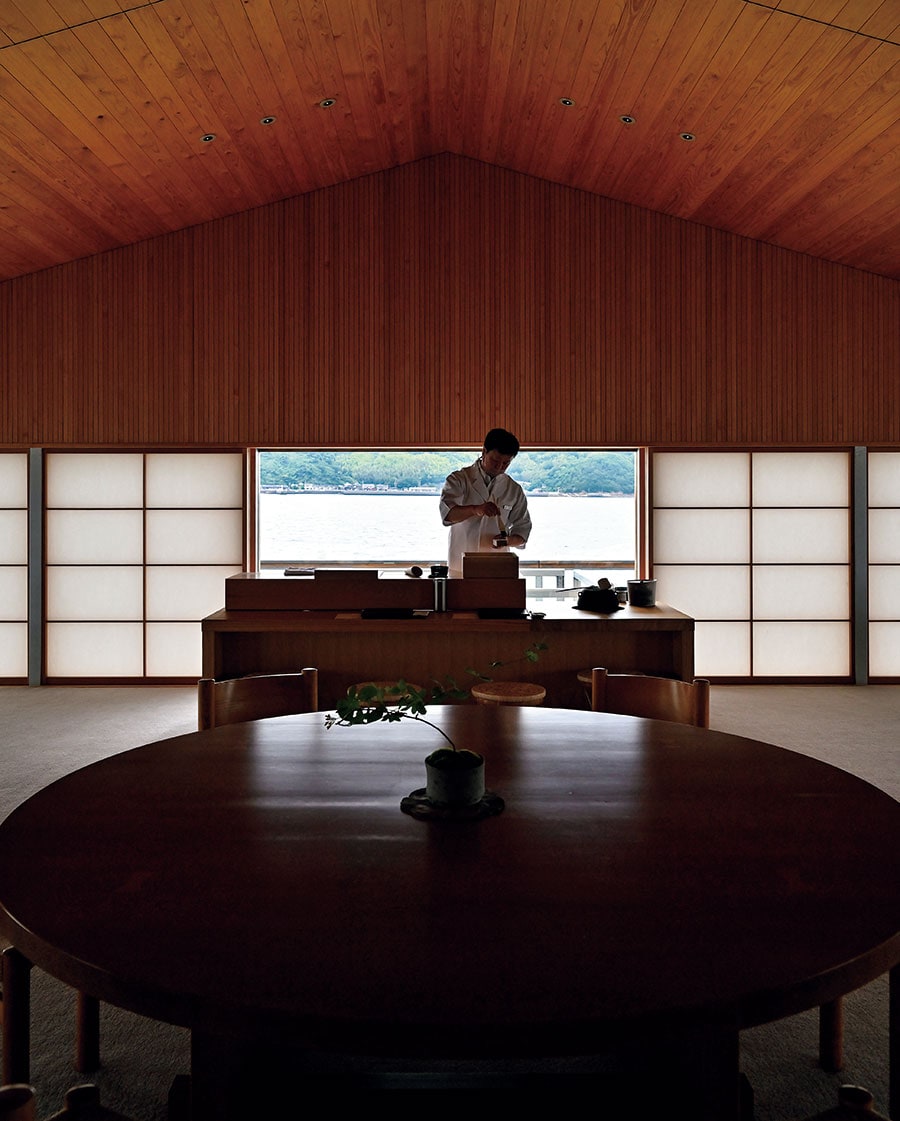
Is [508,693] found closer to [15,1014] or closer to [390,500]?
[15,1014]

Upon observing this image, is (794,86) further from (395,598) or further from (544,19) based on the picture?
(395,598)

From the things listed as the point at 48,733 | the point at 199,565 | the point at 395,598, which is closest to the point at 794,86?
the point at 395,598

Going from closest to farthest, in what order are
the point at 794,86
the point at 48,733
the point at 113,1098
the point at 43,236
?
the point at 113,1098 < the point at 794,86 < the point at 48,733 < the point at 43,236

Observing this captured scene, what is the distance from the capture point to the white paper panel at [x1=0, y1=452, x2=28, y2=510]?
225 inches

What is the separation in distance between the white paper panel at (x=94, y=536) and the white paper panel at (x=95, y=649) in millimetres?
496

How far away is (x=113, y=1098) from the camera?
1600 mm

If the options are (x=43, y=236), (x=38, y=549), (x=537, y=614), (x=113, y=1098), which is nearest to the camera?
(x=113, y=1098)

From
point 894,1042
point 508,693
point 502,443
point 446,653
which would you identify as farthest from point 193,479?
point 894,1042

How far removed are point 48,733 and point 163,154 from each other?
3422 millimetres

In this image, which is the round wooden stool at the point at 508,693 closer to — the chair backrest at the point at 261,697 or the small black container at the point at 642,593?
the small black container at the point at 642,593

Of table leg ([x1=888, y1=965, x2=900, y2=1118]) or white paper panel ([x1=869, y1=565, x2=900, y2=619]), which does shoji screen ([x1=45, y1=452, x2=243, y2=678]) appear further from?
table leg ([x1=888, y1=965, x2=900, y2=1118])

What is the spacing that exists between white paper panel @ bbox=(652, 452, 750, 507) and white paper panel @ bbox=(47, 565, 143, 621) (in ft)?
12.9

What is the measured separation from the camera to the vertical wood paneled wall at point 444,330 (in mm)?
5625

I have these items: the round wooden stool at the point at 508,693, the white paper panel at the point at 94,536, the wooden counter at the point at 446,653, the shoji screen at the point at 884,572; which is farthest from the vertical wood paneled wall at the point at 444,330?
the round wooden stool at the point at 508,693
